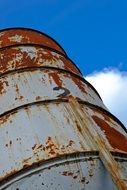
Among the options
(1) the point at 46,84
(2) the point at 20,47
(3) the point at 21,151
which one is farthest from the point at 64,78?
(3) the point at 21,151

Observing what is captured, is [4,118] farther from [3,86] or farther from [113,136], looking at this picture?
[113,136]

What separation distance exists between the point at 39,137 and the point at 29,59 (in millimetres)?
1852

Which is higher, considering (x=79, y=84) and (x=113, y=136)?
(x=79, y=84)

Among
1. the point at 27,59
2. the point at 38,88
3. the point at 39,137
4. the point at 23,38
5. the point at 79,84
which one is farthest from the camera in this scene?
the point at 23,38

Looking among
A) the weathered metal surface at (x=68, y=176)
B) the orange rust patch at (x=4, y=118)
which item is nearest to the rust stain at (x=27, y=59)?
the orange rust patch at (x=4, y=118)

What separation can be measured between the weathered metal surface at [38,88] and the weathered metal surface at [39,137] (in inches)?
11.3

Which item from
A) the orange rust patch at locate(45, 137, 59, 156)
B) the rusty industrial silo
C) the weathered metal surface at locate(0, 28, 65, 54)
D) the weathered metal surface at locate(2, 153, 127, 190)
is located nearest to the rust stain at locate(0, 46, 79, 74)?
the rusty industrial silo

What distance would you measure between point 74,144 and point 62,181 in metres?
0.44

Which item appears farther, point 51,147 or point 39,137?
point 39,137

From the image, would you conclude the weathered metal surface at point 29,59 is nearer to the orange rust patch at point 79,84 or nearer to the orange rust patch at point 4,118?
the orange rust patch at point 79,84

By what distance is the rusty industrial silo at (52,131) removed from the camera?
3.73 m

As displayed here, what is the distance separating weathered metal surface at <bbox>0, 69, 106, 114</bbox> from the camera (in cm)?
486

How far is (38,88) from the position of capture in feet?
16.5

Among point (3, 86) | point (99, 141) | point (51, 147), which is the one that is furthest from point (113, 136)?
point (3, 86)
